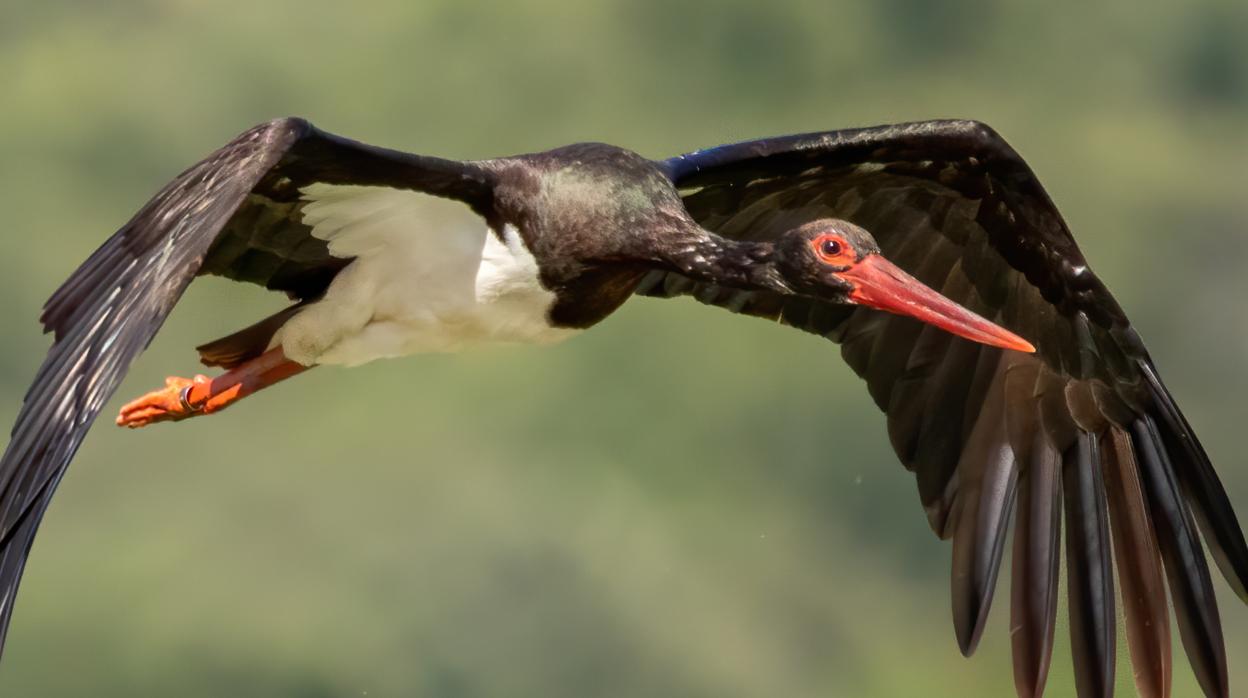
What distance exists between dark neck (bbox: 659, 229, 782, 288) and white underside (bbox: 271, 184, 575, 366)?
432mm

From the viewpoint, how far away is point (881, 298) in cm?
743

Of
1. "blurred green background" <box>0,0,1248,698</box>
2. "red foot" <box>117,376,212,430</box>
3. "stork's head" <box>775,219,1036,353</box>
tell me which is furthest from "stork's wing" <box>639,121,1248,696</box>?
"blurred green background" <box>0,0,1248,698</box>

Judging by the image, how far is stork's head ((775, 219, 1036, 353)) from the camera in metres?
7.39

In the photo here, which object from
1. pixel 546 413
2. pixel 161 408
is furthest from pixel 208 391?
pixel 546 413

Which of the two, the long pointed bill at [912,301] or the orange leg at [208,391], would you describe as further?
the orange leg at [208,391]

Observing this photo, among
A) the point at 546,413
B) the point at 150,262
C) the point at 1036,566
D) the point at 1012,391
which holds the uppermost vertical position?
the point at 546,413

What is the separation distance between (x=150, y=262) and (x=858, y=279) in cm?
214

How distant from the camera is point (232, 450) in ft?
71.4

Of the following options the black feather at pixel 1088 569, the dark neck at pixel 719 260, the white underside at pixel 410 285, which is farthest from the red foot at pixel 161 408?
the black feather at pixel 1088 569

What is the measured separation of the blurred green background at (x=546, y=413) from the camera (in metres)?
19.9

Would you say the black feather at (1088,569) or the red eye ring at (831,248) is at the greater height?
the red eye ring at (831,248)

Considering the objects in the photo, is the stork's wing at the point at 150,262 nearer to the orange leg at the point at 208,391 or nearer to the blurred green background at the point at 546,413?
the orange leg at the point at 208,391

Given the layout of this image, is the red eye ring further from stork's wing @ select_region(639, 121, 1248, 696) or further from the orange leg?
the orange leg

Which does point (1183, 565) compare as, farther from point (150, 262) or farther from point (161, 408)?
point (150, 262)
